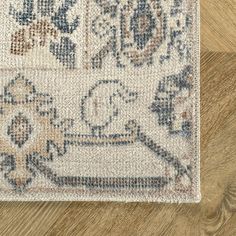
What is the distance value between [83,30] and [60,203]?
0.26m

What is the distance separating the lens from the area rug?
0.64 m

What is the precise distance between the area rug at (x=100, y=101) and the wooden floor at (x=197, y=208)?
Result: 19 millimetres

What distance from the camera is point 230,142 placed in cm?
65

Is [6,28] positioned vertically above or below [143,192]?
above

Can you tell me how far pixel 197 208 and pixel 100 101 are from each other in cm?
21

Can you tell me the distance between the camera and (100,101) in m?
0.64

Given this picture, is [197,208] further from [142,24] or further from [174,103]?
[142,24]

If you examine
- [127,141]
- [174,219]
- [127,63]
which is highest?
[127,63]

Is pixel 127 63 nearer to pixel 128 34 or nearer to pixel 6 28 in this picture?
pixel 128 34

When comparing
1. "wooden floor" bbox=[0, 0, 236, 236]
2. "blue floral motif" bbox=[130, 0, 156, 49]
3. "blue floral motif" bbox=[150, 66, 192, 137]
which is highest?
"blue floral motif" bbox=[130, 0, 156, 49]

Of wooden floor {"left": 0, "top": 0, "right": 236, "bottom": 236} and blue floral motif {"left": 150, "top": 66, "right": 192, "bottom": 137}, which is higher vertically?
blue floral motif {"left": 150, "top": 66, "right": 192, "bottom": 137}

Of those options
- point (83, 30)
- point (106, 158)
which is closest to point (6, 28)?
point (83, 30)

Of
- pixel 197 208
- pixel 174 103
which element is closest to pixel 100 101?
pixel 174 103

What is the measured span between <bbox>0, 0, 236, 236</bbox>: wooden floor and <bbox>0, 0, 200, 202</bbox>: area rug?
0.02 metres
